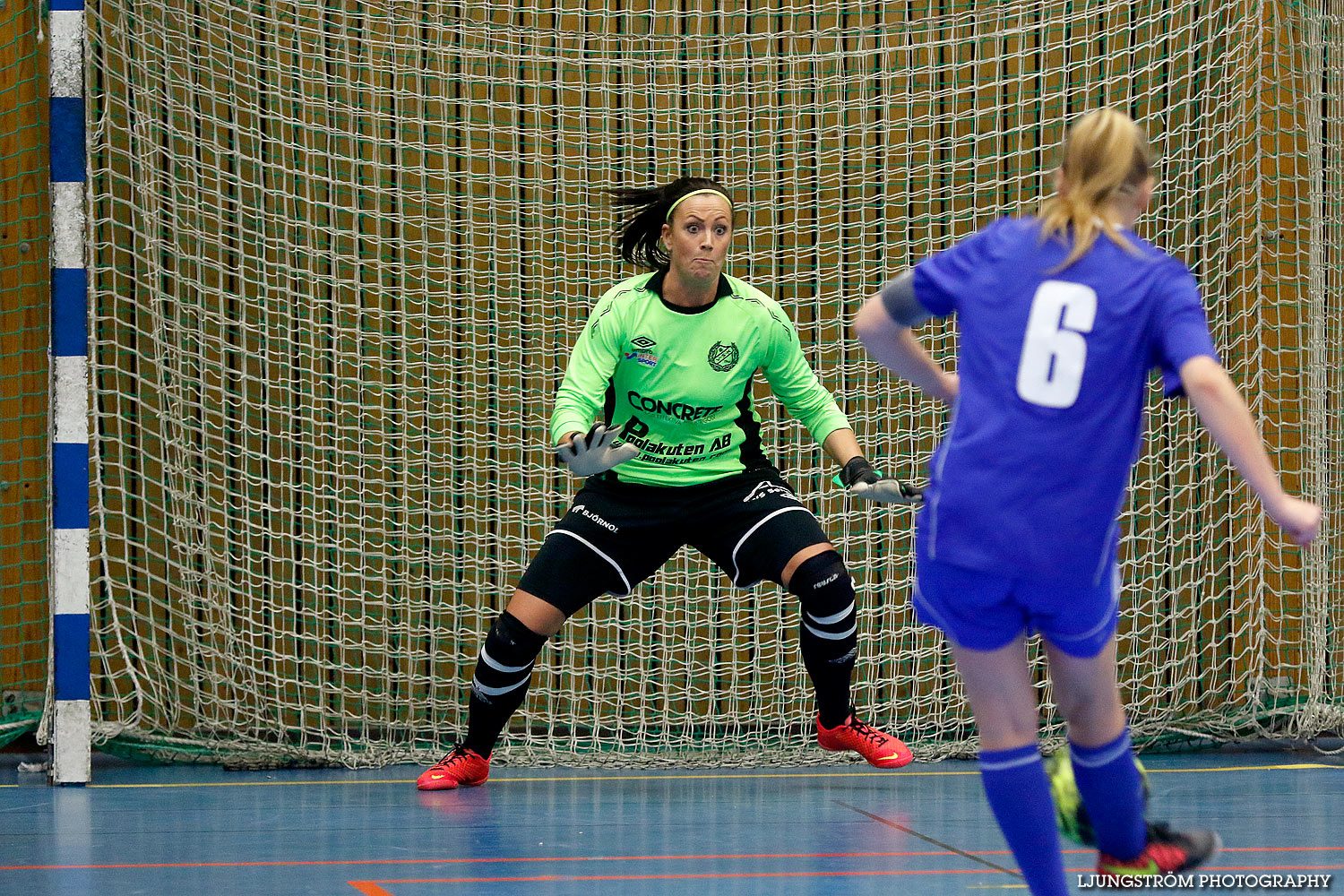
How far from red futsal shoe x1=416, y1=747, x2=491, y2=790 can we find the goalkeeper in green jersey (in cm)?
3

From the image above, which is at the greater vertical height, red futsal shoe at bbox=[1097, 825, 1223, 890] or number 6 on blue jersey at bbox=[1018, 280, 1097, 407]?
number 6 on blue jersey at bbox=[1018, 280, 1097, 407]

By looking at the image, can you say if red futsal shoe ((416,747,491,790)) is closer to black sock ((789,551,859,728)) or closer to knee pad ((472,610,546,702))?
knee pad ((472,610,546,702))

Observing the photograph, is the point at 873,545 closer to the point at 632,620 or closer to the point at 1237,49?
the point at 632,620

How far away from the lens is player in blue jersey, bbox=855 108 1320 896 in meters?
2.25

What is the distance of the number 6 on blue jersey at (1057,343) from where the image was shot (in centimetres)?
225

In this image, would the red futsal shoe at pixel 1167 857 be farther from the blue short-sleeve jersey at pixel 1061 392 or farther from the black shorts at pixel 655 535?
the black shorts at pixel 655 535

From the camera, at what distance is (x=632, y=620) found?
5477 millimetres

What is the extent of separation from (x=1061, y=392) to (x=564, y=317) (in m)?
3.47

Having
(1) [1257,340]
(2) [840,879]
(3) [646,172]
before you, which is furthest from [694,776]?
(1) [1257,340]

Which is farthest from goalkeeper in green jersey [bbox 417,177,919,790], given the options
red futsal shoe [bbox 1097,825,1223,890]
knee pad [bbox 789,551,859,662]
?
red futsal shoe [bbox 1097,825,1223,890]

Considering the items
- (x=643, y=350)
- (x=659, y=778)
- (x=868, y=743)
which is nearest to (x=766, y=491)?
(x=643, y=350)

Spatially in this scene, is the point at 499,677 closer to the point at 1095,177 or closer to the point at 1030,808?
the point at 1030,808

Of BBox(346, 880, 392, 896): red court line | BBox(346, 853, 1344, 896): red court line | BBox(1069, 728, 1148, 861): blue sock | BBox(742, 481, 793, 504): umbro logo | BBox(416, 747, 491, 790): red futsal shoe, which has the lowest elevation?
BBox(346, 853, 1344, 896): red court line

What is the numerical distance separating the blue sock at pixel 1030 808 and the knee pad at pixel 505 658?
7.19 ft
